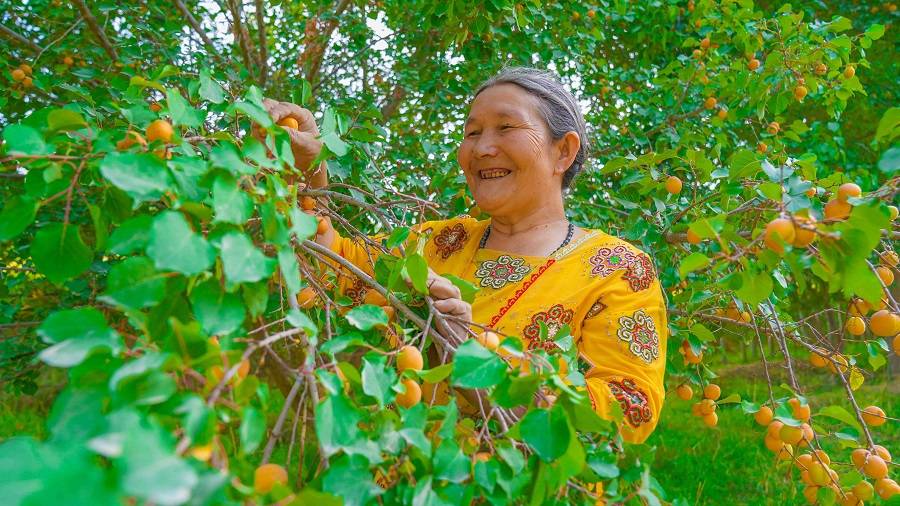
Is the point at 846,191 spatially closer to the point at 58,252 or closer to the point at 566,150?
the point at 566,150

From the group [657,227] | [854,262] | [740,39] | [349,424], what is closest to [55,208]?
[657,227]

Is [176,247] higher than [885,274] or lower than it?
higher

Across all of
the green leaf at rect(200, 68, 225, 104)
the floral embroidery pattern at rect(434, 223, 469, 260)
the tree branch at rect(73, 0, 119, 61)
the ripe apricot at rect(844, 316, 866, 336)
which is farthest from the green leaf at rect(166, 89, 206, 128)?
the tree branch at rect(73, 0, 119, 61)

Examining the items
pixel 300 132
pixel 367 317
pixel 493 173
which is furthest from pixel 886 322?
pixel 300 132

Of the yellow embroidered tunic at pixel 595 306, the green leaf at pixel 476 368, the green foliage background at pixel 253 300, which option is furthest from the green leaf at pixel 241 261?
the yellow embroidered tunic at pixel 595 306

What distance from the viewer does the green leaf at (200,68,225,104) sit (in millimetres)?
1160

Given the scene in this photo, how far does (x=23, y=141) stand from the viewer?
2.56 ft

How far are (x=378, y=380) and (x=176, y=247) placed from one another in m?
0.28

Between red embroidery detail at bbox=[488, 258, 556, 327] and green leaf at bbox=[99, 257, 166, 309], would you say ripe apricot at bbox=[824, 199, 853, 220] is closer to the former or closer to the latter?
red embroidery detail at bbox=[488, 258, 556, 327]

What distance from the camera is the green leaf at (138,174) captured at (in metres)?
0.71

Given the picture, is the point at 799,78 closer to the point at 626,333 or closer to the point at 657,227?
the point at 657,227

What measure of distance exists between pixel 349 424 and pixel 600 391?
0.75 m

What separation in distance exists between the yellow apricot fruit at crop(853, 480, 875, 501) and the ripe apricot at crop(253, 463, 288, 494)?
4.36 ft

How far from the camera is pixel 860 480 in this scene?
1508 mm
